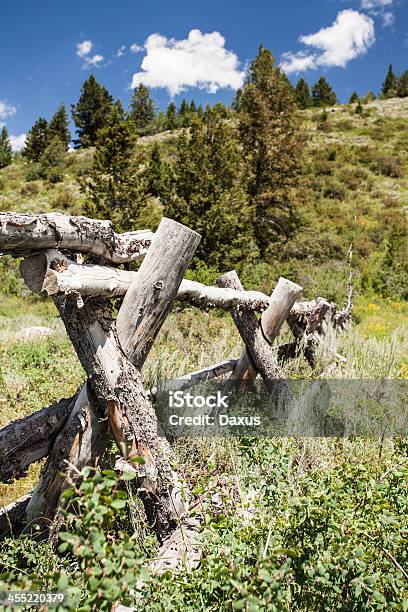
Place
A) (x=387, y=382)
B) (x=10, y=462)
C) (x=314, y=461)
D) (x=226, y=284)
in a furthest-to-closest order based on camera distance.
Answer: (x=387, y=382), (x=226, y=284), (x=314, y=461), (x=10, y=462)

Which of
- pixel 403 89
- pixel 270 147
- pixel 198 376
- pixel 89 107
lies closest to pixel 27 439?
pixel 198 376

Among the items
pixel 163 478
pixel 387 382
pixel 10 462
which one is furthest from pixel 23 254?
pixel 387 382

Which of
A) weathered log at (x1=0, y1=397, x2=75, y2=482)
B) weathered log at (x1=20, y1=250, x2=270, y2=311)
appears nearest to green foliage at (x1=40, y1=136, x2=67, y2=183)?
weathered log at (x1=20, y1=250, x2=270, y2=311)

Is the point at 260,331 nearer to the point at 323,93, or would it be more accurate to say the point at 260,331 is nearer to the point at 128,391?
the point at 128,391

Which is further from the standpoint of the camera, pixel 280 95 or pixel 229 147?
pixel 280 95

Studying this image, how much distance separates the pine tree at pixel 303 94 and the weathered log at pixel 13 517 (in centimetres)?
4898

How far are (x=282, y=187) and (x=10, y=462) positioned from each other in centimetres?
1620

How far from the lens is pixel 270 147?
16547 mm

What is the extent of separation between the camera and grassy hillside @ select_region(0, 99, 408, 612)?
152 cm

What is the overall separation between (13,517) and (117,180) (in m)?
11.8

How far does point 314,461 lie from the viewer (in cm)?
316

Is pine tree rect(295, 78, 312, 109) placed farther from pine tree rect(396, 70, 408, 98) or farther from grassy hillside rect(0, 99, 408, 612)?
grassy hillside rect(0, 99, 408, 612)

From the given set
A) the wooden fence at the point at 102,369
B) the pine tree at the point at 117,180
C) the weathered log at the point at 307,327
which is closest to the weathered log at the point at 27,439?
the wooden fence at the point at 102,369

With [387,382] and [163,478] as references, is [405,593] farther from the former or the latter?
[387,382]
